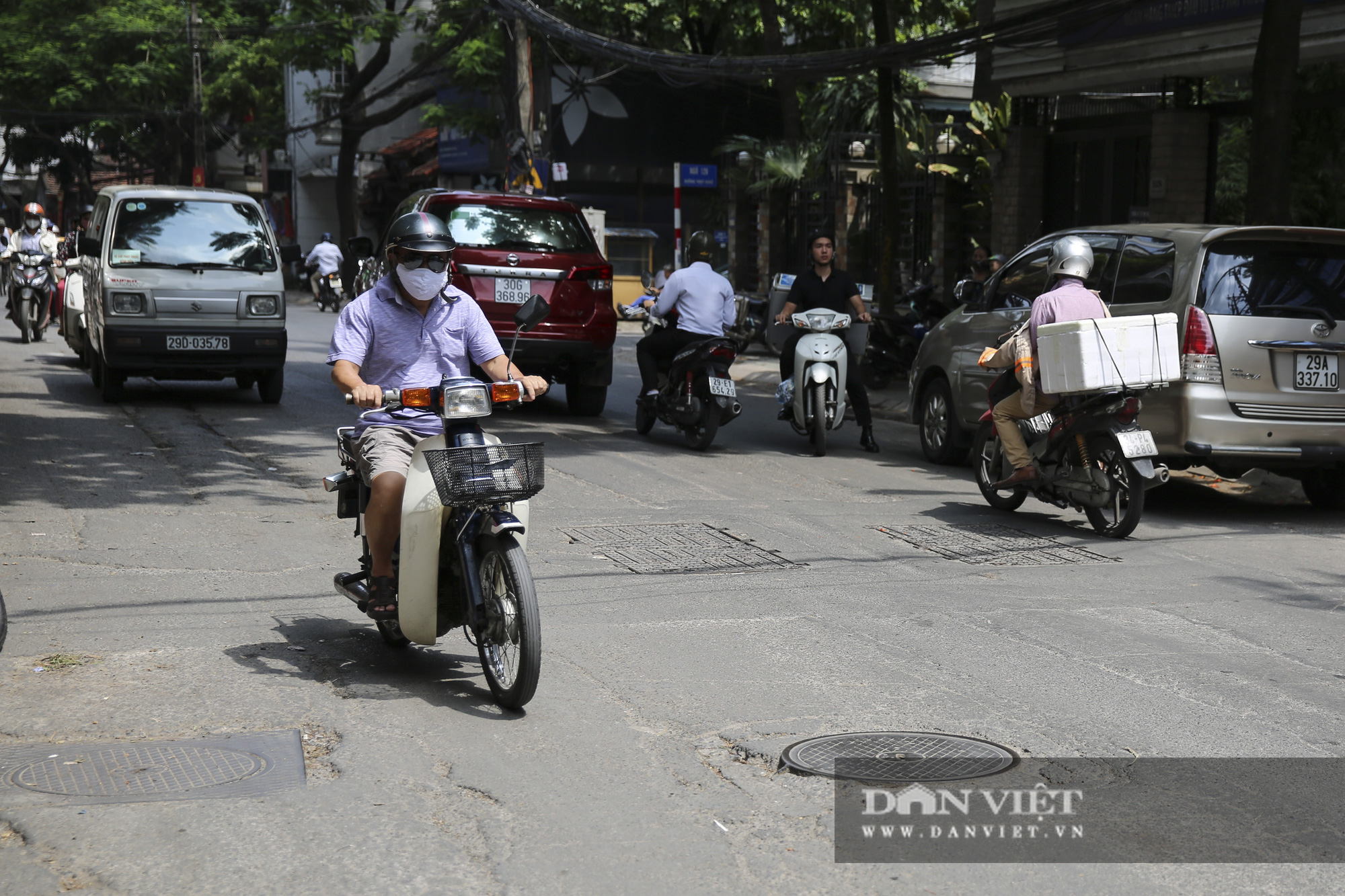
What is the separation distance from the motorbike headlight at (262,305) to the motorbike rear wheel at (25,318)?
7930 mm

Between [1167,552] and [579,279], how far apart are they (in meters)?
6.97

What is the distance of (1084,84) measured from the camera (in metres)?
17.6

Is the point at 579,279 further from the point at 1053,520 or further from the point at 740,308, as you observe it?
the point at 1053,520

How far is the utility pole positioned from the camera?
39062 millimetres

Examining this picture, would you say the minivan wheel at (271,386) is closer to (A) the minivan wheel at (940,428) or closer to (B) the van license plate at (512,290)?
(B) the van license plate at (512,290)

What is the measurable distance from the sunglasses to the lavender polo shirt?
6.2 inches

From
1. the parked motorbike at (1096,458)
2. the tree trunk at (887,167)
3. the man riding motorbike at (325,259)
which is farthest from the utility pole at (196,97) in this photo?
the parked motorbike at (1096,458)

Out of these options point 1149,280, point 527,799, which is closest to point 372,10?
point 1149,280

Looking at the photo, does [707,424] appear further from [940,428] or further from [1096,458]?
[1096,458]

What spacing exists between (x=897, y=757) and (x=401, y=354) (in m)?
2.49

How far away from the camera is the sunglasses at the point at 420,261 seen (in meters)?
5.55

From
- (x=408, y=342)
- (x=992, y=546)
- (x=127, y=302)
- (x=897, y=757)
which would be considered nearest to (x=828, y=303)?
(x=992, y=546)

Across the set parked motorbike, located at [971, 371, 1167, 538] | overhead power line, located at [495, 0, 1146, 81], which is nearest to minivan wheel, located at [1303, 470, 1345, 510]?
parked motorbike, located at [971, 371, 1167, 538]

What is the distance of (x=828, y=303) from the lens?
40.8ft
